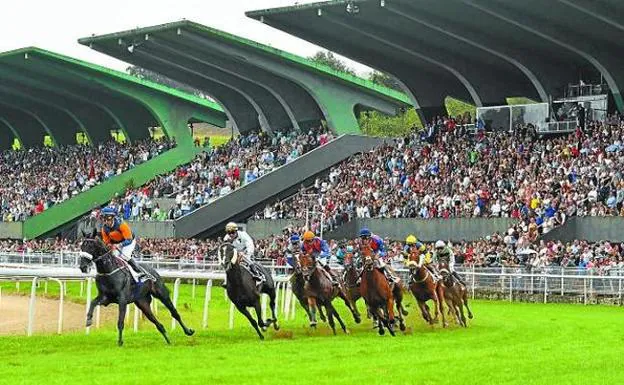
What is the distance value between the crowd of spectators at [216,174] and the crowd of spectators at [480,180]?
121 inches

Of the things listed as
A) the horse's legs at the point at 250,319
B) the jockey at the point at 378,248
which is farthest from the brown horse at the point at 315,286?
the horse's legs at the point at 250,319

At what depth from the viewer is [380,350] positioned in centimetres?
1650

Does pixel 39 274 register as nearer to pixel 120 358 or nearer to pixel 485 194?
pixel 120 358

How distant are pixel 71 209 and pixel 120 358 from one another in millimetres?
42051

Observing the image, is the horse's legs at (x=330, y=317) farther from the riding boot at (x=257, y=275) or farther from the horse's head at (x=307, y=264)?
the riding boot at (x=257, y=275)

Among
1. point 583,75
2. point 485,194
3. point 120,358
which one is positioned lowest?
point 120,358

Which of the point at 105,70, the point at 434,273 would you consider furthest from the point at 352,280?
the point at 105,70

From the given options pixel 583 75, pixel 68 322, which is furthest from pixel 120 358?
pixel 583 75

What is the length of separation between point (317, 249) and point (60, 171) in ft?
136

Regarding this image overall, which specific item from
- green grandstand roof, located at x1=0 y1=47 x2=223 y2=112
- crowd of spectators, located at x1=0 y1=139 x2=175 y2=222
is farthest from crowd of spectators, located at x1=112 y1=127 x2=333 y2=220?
green grandstand roof, located at x1=0 y1=47 x2=223 y2=112

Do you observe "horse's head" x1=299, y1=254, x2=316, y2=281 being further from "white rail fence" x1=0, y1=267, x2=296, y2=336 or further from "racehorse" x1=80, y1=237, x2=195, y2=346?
"racehorse" x1=80, y1=237, x2=195, y2=346

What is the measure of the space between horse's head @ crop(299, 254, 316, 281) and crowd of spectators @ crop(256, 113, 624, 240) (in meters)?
14.9

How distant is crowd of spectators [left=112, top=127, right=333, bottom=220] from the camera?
49469 millimetres

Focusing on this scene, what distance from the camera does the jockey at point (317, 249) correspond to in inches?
796
